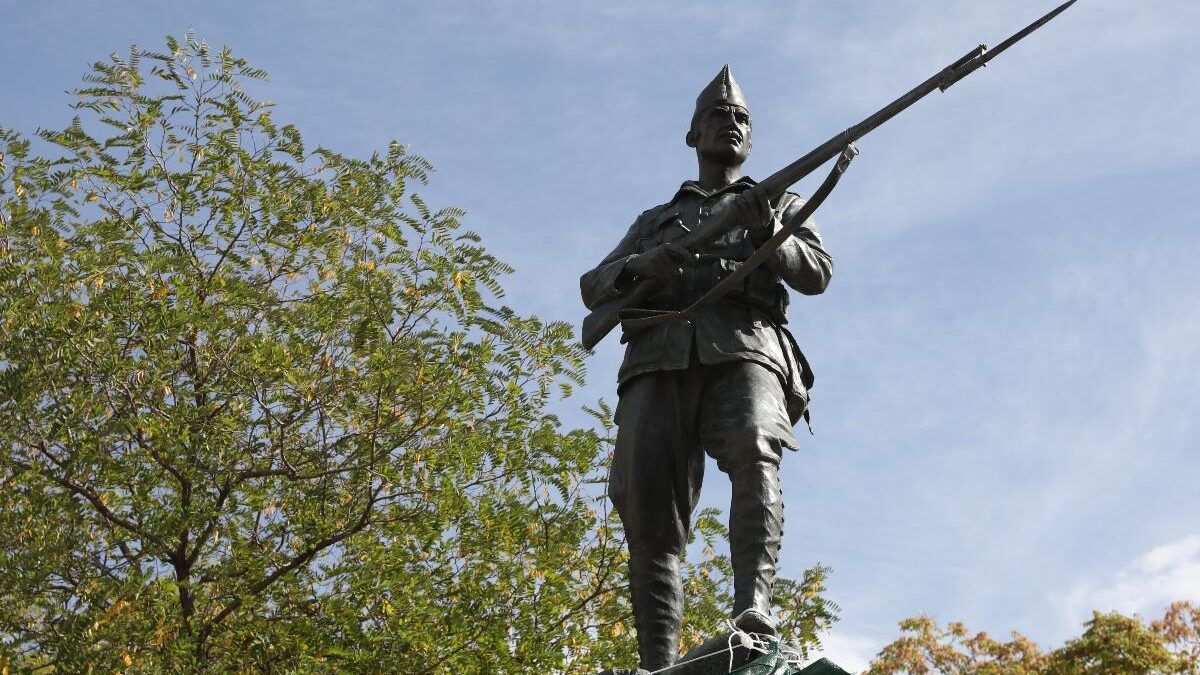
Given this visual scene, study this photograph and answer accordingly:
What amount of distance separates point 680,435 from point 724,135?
50.5 inches

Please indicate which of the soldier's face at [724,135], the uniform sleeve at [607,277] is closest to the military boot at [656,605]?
the uniform sleeve at [607,277]

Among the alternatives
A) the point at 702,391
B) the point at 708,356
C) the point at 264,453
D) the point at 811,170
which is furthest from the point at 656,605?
the point at 264,453

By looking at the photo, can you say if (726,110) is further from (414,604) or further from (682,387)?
(414,604)

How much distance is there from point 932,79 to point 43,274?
9455 millimetres

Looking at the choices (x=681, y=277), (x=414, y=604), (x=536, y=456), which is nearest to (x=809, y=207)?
(x=681, y=277)

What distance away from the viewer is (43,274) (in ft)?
42.6

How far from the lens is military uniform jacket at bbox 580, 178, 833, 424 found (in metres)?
5.61

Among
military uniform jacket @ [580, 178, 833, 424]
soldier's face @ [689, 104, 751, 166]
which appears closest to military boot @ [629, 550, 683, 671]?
military uniform jacket @ [580, 178, 833, 424]

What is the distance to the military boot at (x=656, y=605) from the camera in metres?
5.27

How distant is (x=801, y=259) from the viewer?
5621 millimetres

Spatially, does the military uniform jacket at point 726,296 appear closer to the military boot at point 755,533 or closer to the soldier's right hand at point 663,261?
the soldier's right hand at point 663,261

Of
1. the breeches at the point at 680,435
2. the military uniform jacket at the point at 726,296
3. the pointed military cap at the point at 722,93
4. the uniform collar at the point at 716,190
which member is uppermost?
the pointed military cap at the point at 722,93

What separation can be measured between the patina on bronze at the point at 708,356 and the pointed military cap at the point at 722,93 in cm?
36

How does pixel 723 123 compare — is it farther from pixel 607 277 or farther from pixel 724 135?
pixel 607 277
